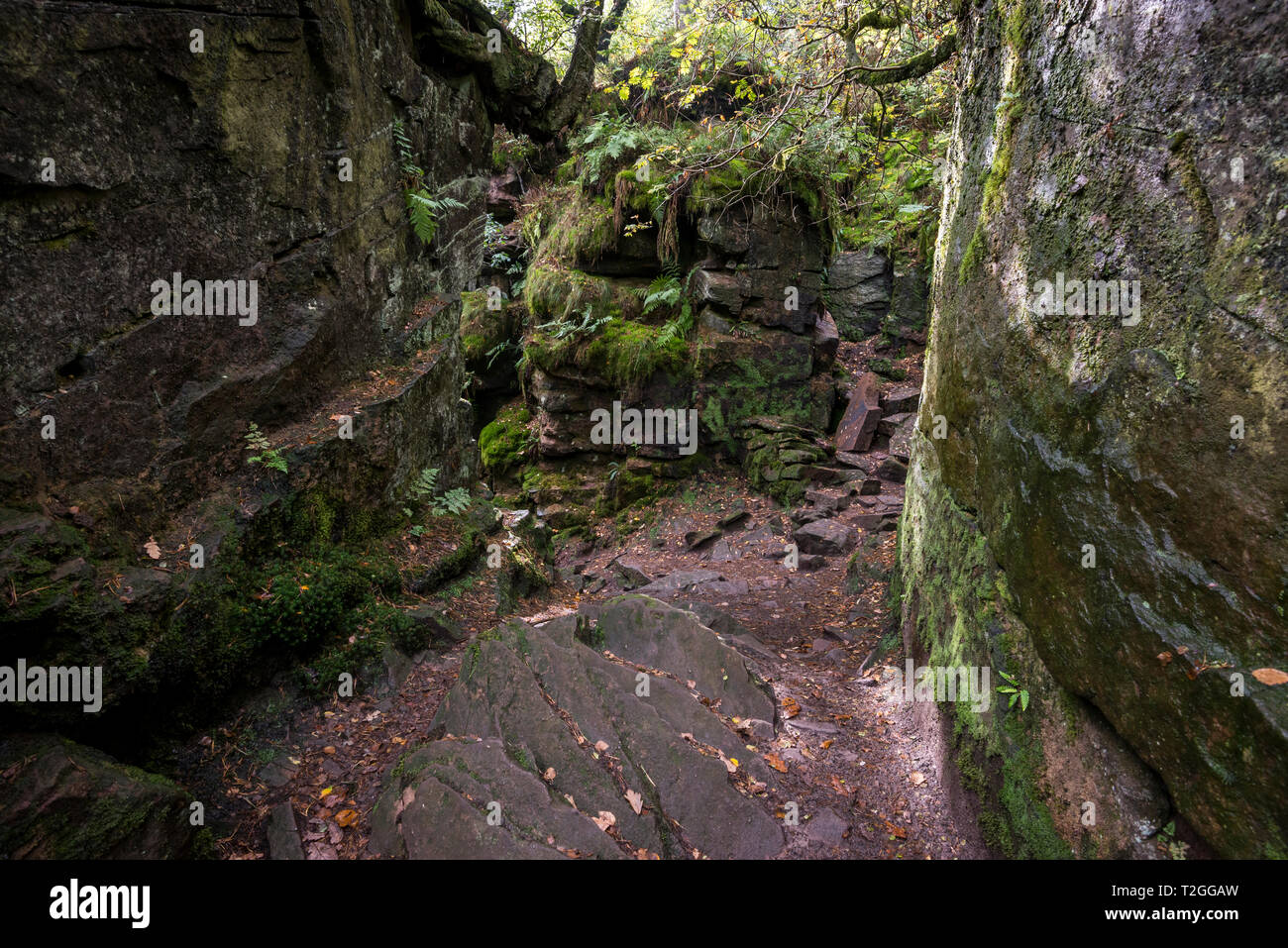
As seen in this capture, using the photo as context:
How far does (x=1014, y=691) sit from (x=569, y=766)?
2.92 meters

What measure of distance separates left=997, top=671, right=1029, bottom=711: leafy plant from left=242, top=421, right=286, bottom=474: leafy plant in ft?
18.8

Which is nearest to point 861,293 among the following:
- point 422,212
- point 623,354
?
point 623,354

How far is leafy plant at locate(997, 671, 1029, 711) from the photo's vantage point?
4035mm

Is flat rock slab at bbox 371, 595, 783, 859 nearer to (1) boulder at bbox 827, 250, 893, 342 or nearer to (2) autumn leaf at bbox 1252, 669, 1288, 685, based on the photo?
(2) autumn leaf at bbox 1252, 669, 1288, 685

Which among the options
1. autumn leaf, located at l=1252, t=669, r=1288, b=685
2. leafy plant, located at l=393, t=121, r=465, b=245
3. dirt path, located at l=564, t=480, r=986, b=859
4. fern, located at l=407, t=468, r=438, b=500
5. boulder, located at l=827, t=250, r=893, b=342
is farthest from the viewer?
boulder, located at l=827, t=250, r=893, b=342

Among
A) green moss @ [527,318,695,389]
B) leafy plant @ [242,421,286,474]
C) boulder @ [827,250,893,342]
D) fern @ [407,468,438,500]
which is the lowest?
fern @ [407,468,438,500]

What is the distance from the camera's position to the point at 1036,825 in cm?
381

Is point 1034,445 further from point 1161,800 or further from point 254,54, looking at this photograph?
point 254,54

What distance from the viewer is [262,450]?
216 inches

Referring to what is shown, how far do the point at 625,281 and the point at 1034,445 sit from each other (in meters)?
11.6

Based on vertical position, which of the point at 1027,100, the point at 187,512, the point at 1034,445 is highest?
the point at 1027,100

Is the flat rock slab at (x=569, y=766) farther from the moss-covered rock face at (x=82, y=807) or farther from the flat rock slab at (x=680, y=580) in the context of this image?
the flat rock slab at (x=680, y=580)

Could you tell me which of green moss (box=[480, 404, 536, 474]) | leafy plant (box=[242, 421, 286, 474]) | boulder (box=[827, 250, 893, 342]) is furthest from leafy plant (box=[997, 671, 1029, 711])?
boulder (box=[827, 250, 893, 342])
